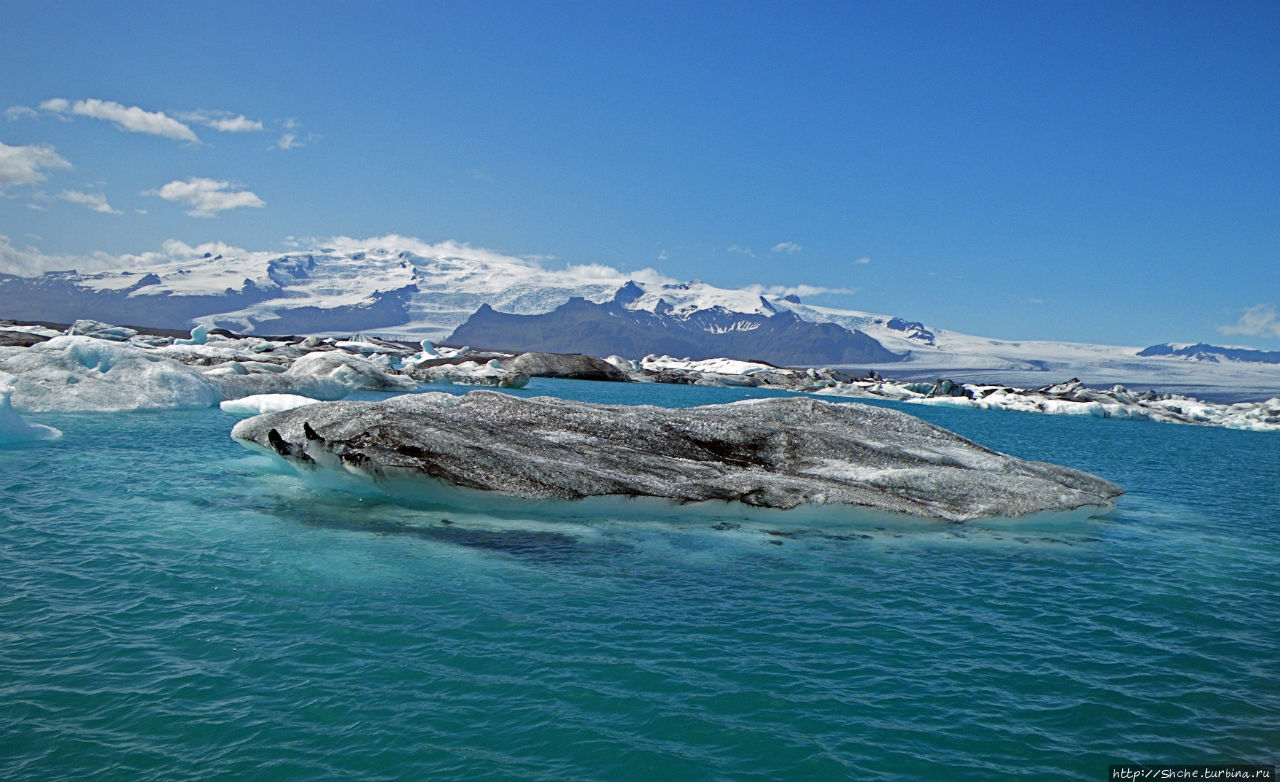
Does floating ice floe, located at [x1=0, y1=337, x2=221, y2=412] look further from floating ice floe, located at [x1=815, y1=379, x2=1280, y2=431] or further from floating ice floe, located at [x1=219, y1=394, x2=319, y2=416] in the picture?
floating ice floe, located at [x1=815, y1=379, x2=1280, y2=431]

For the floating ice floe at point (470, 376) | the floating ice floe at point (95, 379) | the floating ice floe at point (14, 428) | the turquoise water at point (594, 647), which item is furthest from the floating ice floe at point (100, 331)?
the turquoise water at point (594, 647)

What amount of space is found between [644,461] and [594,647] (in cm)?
926

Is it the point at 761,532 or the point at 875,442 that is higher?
the point at 875,442

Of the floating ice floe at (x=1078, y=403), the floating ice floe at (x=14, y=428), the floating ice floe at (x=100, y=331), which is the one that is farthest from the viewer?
the floating ice floe at (x=1078, y=403)

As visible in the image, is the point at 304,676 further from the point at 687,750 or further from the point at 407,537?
the point at 407,537

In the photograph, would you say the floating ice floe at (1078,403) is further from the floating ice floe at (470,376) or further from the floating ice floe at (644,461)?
the floating ice floe at (644,461)

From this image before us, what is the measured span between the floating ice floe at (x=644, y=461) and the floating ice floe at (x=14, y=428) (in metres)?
9.74

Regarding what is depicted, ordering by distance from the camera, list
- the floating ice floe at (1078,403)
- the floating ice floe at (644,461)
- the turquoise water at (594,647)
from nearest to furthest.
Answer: the turquoise water at (594,647) → the floating ice floe at (644,461) → the floating ice floe at (1078,403)

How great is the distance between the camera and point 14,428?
78.9 ft

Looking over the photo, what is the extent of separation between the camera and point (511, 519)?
675 inches

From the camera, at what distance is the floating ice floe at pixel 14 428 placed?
933 inches

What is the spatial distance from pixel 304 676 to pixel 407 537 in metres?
6.45

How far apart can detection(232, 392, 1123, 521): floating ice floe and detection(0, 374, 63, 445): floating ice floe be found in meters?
9.74

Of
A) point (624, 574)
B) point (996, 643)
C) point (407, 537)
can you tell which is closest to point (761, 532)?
point (624, 574)
